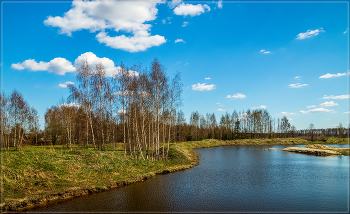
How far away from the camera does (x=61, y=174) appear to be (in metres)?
15.9

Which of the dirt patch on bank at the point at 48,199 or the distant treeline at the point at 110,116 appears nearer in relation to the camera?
the dirt patch on bank at the point at 48,199

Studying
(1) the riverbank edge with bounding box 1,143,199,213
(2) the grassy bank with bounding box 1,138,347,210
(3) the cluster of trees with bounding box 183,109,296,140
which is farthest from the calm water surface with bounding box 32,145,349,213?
(3) the cluster of trees with bounding box 183,109,296,140

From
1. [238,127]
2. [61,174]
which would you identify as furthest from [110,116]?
[238,127]

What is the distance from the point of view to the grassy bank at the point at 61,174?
41.5ft

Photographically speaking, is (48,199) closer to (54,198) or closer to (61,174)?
(54,198)

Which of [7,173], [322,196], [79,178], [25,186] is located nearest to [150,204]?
[79,178]

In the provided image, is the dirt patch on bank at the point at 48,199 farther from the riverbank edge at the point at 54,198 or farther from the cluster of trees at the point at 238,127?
the cluster of trees at the point at 238,127

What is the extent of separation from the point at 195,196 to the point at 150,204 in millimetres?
3270

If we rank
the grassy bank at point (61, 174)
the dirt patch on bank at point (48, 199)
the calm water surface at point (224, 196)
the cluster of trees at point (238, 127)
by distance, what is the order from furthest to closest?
the cluster of trees at point (238, 127)
the grassy bank at point (61, 174)
the calm water surface at point (224, 196)
the dirt patch on bank at point (48, 199)

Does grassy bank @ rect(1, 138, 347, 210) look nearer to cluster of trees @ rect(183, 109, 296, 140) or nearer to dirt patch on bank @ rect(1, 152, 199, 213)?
dirt patch on bank @ rect(1, 152, 199, 213)

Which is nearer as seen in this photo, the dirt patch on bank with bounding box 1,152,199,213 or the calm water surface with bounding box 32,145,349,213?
the dirt patch on bank with bounding box 1,152,199,213

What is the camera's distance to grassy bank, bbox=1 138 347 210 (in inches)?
499

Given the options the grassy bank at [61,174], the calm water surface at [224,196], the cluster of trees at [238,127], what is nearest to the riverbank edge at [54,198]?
the grassy bank at [61,174]

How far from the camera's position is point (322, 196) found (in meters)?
13.5
